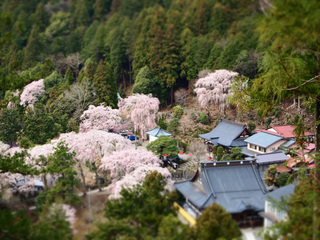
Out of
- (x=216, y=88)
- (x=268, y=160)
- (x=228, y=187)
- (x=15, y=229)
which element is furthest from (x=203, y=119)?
(x=15, y=229)

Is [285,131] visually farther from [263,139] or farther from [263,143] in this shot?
[263,143]

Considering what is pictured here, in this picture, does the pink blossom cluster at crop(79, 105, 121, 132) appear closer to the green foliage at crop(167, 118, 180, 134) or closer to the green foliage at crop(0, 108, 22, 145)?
the green foliage at crop(167, 118, 180, 134)

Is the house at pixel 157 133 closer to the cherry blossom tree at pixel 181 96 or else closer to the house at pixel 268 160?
the house at pixel 268 160

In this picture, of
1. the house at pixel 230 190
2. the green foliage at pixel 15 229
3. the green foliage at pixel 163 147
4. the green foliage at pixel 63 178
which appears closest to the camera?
the green foliage at pixel 15 229

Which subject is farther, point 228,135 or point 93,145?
point 228,135

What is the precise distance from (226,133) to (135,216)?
42.3ft

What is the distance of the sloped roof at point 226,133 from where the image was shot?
21969mm

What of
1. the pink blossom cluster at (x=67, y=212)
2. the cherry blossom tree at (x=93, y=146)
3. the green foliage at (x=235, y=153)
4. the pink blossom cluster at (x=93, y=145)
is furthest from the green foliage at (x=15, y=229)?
the green foliage at (x=235, y=153)

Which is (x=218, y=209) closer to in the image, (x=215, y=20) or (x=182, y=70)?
(x=182, y=70)

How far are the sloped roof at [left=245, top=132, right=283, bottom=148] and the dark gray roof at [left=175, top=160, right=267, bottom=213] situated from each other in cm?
617

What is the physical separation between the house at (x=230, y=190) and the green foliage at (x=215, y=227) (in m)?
2.11

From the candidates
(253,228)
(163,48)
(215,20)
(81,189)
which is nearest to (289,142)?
(253,228)

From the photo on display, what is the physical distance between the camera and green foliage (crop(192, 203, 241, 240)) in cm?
1016

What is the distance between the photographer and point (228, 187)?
13859mm
